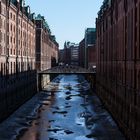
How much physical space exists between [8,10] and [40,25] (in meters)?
59.8

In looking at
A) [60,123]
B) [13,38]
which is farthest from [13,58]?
[60,123]

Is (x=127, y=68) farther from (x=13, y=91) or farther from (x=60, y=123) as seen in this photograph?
(x=13, y=91)

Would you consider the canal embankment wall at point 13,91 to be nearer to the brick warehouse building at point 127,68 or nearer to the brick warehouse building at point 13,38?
the brick warehouse building at point 13,38

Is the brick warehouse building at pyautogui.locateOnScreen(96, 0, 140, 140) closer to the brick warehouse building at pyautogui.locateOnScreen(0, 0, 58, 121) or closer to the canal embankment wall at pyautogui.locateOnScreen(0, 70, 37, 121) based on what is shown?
the canal embankment wall at pyautogui.locateOnScreen(0, 70, 37, 121)

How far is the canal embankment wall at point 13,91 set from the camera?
195 ft

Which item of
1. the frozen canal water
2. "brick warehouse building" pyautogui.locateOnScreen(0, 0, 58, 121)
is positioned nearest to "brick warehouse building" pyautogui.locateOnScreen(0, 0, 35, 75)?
"brick warehouse building" pyautogui.locateOnScreen(0, 0, 58, 121)

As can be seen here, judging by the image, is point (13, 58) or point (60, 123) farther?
point (13, 58)

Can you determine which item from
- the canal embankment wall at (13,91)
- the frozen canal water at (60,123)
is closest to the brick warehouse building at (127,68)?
the frozen canal water at (60,123)

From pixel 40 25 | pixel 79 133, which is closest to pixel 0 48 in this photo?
pixel 79 133

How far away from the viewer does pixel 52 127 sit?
5422 centimetres

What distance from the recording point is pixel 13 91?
225 feet

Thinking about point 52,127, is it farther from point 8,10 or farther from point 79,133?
point 8,10

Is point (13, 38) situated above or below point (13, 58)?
above

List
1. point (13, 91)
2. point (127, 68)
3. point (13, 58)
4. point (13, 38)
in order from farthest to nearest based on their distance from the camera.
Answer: point (13, 38), point (13, 58), point (13, 91), point (127, 68)
